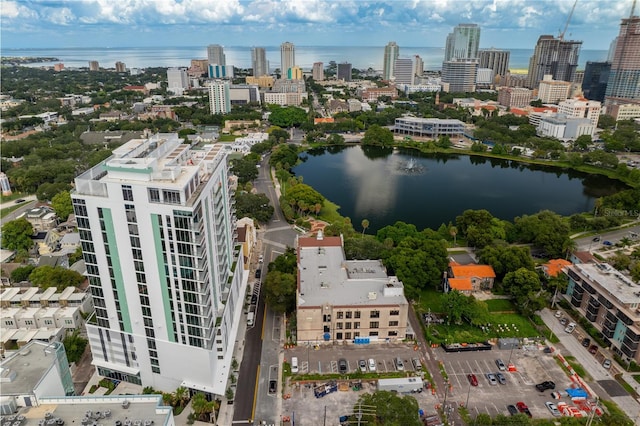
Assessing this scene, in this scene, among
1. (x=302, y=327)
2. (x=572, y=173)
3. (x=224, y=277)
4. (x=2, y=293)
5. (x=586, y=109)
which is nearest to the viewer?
(x=224, y=277)

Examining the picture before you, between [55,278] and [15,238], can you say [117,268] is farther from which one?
[15,238]

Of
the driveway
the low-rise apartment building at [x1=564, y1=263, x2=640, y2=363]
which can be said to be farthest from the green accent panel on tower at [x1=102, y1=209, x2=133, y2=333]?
the low-rise apartment building at [x1=564, y1=263, x2=640, y2=363]

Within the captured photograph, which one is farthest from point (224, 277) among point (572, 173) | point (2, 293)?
point (572, 173)

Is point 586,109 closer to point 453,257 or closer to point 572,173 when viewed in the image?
point 572,173

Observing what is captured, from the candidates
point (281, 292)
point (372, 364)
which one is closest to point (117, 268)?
point (281, 292)

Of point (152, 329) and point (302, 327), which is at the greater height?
point (152, 329)

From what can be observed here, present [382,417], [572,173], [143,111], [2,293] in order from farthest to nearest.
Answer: [143,111]
[572,173]
[2,293]
[382,417]
